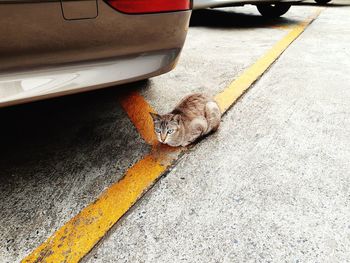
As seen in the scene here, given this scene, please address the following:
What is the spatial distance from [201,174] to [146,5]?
3.21 ft

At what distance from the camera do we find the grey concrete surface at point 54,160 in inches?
56.8

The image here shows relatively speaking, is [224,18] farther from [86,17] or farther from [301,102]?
[86,17]

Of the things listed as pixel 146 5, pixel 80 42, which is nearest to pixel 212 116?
pixel 146 5

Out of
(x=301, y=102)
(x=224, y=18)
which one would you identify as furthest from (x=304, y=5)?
(x=301, y=102)

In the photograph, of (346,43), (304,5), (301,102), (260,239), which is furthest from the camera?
(304,5)

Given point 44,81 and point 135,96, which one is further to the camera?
point 135,96

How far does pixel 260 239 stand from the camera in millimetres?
1353

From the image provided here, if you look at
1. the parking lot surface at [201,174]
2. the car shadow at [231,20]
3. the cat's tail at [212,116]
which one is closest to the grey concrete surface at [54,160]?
the parking lot surface at [201,174]

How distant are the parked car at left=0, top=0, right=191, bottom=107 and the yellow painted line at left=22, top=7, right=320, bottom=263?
55 cm

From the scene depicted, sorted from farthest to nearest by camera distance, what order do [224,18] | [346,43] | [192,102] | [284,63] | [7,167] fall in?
1. [224,18]
2. [346,43]
3. [284,63]
4. [192,102]
5. [7,167]

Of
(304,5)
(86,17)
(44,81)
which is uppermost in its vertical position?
(86,17)

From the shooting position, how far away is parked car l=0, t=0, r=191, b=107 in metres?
1.27

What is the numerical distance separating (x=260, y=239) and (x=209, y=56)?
2892mm

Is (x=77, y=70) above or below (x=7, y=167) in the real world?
above
